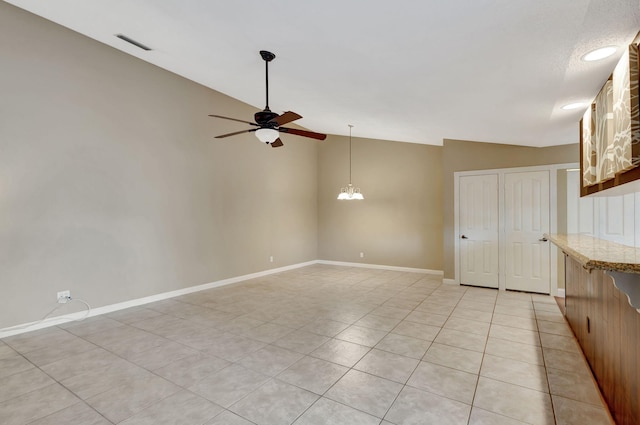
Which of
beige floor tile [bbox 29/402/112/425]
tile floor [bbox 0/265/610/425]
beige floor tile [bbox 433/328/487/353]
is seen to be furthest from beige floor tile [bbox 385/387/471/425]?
beige floor tile [bbox 29/402/112/425]

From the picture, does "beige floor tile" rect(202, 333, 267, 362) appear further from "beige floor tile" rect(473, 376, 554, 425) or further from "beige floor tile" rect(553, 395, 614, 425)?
"beige floor tile" rect(553, 395, 614, 425)

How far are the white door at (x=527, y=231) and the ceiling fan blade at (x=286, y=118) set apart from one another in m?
4.25

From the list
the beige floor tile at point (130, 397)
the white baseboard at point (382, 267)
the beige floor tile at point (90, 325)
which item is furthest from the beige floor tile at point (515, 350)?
the beige floor tile at point (90, 325)

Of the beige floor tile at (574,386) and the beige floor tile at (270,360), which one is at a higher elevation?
the beige floor tile at (574,386)

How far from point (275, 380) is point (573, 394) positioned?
234cm

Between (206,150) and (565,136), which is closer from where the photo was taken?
(565,136)

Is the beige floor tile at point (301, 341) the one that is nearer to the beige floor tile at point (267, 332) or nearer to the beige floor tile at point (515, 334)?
the beige floor tile at point (267, 332)

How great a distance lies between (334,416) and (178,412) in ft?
3.62

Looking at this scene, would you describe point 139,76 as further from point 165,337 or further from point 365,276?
point 365,276

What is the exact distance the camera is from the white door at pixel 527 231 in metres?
5.23

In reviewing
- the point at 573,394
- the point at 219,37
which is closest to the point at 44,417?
the point at 219,37

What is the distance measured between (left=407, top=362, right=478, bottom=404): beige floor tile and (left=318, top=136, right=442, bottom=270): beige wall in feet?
14.8

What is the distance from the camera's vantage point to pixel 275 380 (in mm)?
2619

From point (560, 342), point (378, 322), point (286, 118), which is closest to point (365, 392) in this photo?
point (378, 322)
